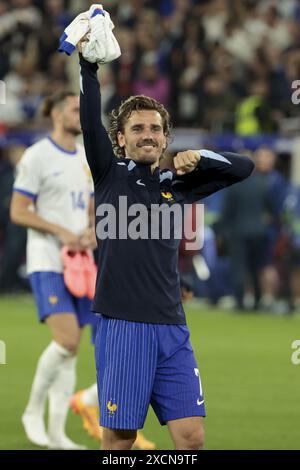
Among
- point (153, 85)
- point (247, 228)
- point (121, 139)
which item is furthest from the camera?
point (153, 85)

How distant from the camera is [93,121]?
21.0ft

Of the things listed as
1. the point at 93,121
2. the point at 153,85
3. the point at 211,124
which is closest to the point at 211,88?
the point at 211,124

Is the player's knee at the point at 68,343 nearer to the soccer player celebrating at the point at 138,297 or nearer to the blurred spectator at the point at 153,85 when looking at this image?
the soccer player celebrating at the point at 138,297

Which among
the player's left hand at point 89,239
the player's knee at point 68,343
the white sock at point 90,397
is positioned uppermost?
the player's left hand at point 89,239

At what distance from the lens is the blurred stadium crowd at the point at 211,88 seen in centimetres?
1877

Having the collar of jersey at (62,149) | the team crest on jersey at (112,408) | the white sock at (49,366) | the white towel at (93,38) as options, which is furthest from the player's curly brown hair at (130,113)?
the collar of jersey at (62,149)

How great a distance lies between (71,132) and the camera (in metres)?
9.67

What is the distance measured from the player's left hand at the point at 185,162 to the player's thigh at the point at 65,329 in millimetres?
2896

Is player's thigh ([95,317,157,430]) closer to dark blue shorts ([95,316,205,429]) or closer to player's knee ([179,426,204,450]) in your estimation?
dark blue shorts ([95,316,205,429])

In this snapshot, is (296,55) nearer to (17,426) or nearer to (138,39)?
(138,39)

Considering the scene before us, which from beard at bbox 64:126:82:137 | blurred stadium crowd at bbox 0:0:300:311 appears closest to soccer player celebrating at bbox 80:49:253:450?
beard at bbox 64:126:82:137

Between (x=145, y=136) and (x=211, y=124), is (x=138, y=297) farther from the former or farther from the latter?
(x=211, y=124)

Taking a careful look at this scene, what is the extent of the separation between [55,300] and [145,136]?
2.98m

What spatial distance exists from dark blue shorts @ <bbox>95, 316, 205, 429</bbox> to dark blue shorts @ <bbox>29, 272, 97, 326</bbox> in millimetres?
2681
